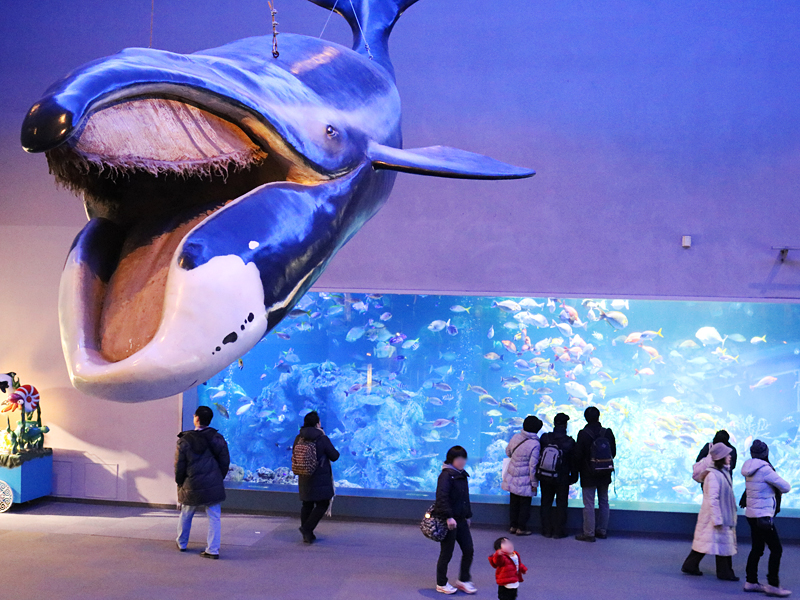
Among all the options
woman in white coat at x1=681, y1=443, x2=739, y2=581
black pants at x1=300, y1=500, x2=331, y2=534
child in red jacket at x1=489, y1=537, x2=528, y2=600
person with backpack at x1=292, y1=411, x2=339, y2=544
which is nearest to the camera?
child in red jacket at x1=489, y1=537, x2=528, y2=600

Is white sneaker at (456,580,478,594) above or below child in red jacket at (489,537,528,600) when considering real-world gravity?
below

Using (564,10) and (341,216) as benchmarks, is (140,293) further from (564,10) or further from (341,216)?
(564,10)

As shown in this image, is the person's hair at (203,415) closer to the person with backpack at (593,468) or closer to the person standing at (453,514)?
the person standing at (453,514)

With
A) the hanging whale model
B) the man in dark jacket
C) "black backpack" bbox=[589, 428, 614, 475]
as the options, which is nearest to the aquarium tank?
"black backpack" bbox=[589, 428, 614, 475]

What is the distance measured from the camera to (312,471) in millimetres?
9094

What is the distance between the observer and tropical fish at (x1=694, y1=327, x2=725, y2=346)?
1089 cm

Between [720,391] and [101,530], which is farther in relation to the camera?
[720,391]

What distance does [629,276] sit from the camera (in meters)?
10.7

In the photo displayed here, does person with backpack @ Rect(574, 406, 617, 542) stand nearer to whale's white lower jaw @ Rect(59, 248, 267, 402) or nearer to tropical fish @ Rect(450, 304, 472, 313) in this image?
tropical fish @ Rect(450, 304, 472, 313)

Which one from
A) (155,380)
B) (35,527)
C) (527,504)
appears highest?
(155,380)

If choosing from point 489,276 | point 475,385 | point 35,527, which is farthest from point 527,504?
point 35,527

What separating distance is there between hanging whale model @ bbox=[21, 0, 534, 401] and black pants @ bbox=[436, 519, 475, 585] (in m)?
6.23

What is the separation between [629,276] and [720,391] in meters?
A: 2.21

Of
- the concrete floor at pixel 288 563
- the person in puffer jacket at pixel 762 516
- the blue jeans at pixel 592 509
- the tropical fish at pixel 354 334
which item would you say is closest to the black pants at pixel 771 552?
the person in puffer jacket at pixel 762 516
